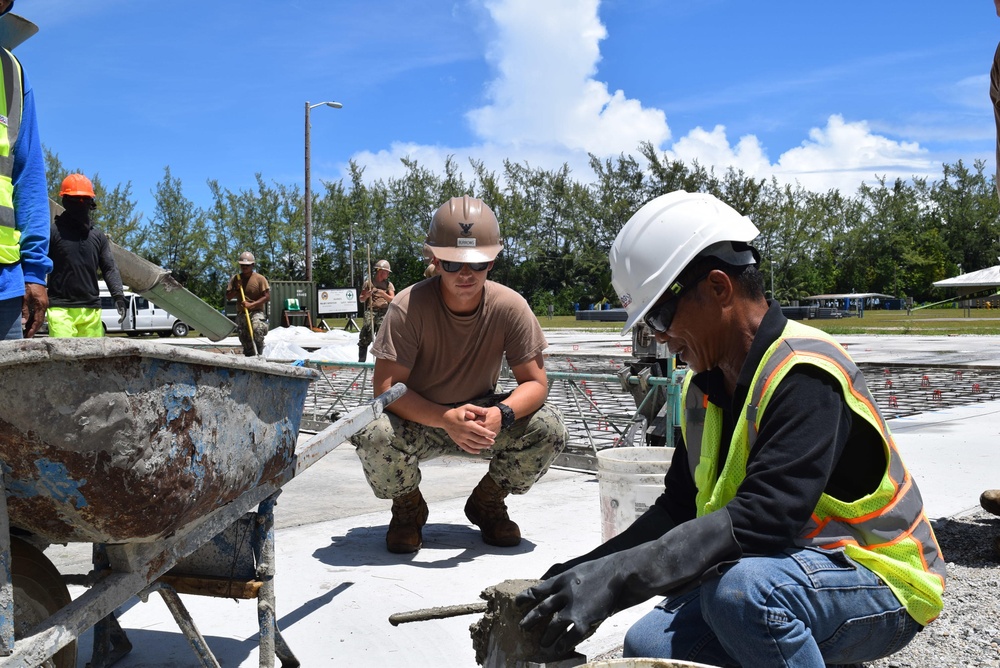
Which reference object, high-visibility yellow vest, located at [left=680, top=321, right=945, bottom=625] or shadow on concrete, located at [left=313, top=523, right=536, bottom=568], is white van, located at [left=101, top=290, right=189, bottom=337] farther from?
high-visibility yellow vest, located at [left=680, top=321, right=945, bottom=625]

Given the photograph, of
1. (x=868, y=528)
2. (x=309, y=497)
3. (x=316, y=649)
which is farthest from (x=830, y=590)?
(x=309, y=497)

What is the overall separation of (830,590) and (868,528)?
16 centimetres

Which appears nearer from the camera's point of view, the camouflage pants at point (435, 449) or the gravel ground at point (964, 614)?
the gravel ground at point (964, 614)

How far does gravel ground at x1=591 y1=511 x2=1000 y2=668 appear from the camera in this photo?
9.21ft

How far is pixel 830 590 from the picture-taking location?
1705 mm

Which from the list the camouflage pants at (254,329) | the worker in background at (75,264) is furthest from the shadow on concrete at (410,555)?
the camouflage pants at (254,329)

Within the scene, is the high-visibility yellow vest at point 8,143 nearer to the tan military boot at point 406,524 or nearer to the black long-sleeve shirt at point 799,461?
the tan military boot at point 406,524

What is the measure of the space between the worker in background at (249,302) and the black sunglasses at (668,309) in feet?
37.0

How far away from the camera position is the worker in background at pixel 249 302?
12.7m

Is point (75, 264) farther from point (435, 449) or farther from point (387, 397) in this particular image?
point (387, 397)

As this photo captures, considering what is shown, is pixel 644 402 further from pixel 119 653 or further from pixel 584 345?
pixel 584 345

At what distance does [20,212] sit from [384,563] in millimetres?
2000

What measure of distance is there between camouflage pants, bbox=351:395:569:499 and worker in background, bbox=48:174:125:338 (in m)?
2.47

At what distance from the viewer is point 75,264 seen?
5.27 m
